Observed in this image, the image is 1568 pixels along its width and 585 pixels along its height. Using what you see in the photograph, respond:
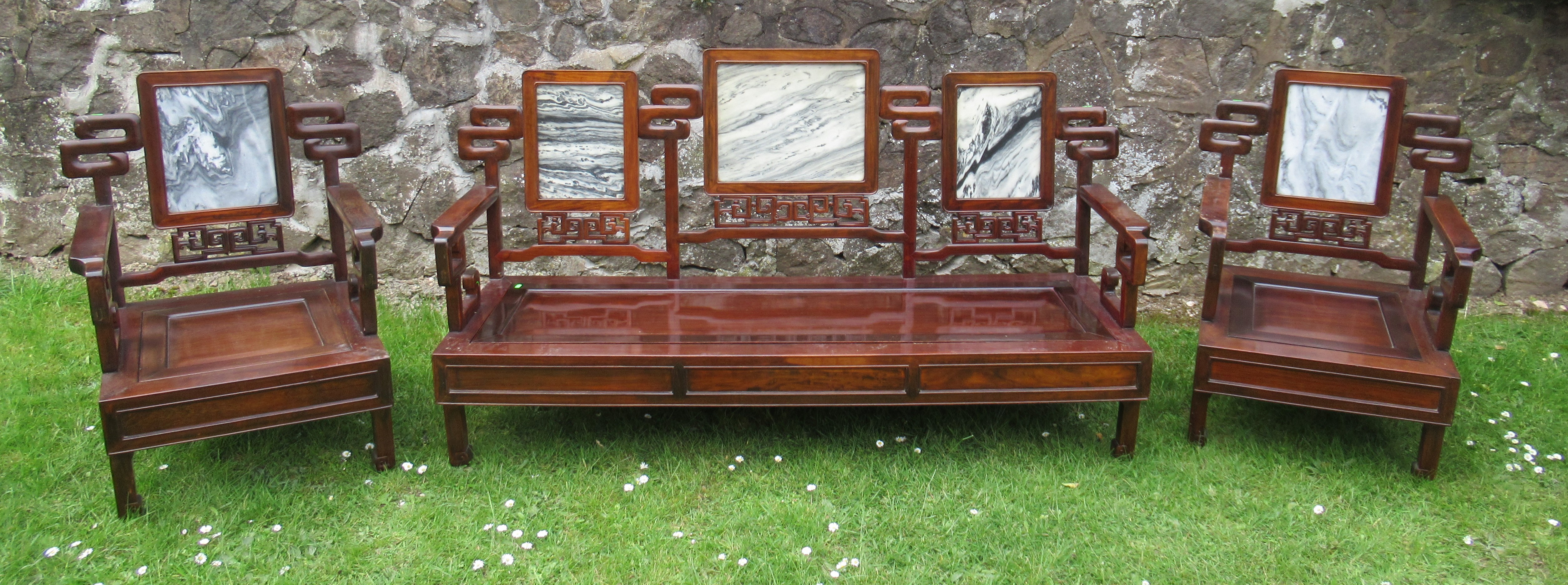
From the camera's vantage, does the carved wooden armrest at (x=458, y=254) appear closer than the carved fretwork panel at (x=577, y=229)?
Yes

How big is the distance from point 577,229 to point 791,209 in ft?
2.13

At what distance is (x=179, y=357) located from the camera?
2.90 metres

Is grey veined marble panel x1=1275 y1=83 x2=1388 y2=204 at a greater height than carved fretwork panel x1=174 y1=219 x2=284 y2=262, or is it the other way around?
grey veined marble panel x1=1275 y1=83 x2=1388 y2=204

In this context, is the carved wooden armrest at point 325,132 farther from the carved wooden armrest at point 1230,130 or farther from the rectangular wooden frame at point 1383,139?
the rectangular wooden frame at point 1383,139

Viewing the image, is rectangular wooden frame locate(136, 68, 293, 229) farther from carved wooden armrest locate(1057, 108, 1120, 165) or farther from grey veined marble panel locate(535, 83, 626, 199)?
carved wooden armrest locate(1057, 108, 1120, 165)

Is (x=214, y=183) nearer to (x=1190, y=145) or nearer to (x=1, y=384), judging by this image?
(x=1, y=384)

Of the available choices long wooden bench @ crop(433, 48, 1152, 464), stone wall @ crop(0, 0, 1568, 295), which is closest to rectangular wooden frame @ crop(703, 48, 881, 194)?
long wooden bench @ crop(433, 48, 1152, 464)

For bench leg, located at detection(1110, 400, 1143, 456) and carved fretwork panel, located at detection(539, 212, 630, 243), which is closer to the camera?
bench leg, located at detection(1110, 400, 1143, 456)

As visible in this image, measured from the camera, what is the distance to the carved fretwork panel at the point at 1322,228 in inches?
133

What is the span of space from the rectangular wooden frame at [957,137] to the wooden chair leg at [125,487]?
2.28 metres

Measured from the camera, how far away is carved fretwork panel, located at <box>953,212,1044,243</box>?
3504mm

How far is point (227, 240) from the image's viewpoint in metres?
3.22

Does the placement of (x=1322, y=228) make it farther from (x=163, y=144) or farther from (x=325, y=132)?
(x=163, y=144)

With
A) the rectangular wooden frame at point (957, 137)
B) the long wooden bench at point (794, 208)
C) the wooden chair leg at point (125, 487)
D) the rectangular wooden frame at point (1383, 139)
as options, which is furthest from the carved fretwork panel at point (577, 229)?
the rectangular wooden frame at point (1383, 139)
